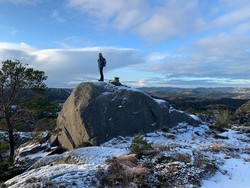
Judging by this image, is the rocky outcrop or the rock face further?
the rocky outcrop

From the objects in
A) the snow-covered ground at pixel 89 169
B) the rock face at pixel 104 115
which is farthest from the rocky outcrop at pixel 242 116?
the snow-covered ground at pixel 89 169

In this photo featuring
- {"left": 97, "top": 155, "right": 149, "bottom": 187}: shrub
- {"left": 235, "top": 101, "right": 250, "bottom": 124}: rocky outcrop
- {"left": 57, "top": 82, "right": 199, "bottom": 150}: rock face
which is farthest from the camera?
{"left": 235, "top": 101, "right": 250, "bottom": 124}: rocky outcrop

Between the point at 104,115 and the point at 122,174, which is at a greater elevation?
the point at 104,115

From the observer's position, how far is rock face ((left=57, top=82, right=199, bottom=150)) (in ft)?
75.3

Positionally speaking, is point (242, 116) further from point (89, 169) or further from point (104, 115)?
point (89, 169)

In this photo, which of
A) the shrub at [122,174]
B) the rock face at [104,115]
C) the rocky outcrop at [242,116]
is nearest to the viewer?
the shrub at [122,174]

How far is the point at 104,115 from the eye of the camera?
23.6 metres

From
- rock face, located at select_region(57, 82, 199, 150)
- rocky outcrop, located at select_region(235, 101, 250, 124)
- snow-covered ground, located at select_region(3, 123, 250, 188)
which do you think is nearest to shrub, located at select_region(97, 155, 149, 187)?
snow-covered ground, located at select_region(3, 123, 250, 188)

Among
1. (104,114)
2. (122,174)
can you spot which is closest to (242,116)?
(104,114)

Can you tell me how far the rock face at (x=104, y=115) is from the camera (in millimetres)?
22953

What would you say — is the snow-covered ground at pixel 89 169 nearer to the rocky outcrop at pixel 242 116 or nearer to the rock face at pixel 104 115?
the rock face at pixel 104 115

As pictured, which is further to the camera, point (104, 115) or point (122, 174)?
point (104, 115)

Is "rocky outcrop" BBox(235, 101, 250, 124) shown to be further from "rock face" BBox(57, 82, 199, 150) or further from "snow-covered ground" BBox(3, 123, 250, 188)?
"snow-covered ground" BBox(3, 123, 250, 188)

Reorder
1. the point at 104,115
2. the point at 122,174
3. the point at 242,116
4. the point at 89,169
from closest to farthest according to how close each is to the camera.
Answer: the point at 122,174 → the point at 89,169 → the point at 104,115 → the point at 242,116
